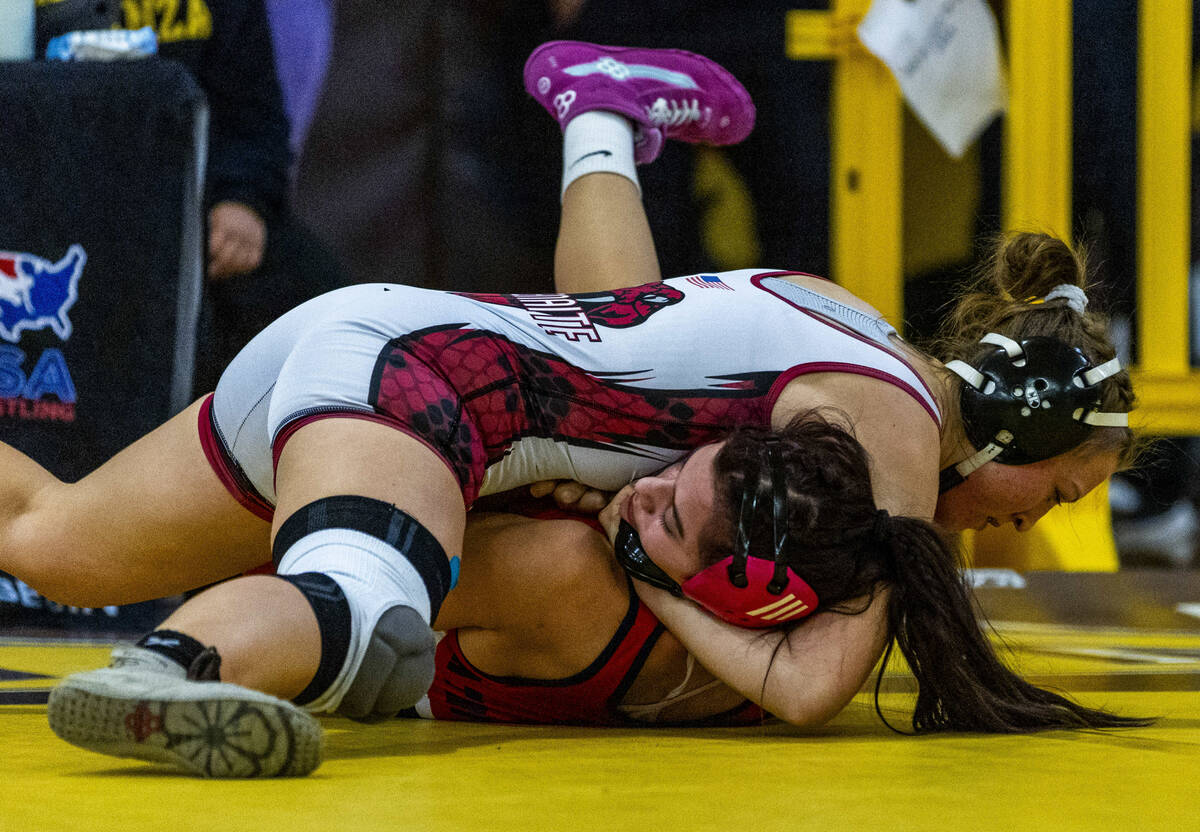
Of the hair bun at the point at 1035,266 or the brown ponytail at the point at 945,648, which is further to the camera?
the hair bun at the point at 1035,266

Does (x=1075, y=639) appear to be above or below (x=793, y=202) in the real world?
below

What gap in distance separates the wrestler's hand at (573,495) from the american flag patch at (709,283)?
0.28 metres

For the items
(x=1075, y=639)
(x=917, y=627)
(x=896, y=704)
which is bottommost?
(x=1075, y=639)

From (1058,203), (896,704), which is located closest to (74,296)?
(896,704)

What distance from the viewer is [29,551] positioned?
1771 millimetres

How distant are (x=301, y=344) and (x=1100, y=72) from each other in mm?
3287

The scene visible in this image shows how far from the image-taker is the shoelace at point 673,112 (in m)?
2.65

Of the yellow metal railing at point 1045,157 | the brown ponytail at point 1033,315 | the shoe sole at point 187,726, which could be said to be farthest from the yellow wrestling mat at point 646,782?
the yellow metal railing at point 1045,157

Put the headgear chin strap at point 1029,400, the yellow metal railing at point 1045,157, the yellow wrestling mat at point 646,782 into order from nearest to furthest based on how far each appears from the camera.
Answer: the yellow wrestling mat at point 646,782
the headgear chin strap at point 1029,400
the yellow metal railing at point 1045,157

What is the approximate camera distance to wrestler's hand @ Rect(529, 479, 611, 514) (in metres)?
1.64

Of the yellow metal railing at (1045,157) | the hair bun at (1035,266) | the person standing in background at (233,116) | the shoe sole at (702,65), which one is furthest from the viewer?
the yellow metal railing at (1045,157)

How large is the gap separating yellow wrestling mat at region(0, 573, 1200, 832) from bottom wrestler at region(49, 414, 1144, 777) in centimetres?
5

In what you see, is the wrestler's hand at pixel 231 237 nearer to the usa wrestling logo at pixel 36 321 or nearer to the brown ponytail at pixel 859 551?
the usa wrestling logo at pixel 36 321

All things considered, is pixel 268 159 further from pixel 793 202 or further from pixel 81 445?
pixel 793 202
